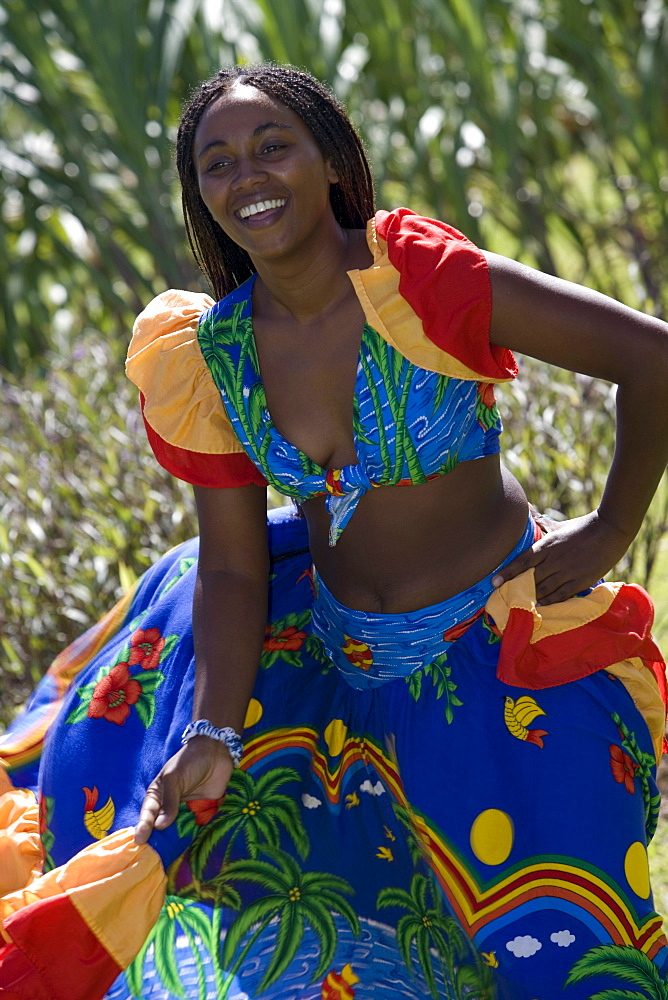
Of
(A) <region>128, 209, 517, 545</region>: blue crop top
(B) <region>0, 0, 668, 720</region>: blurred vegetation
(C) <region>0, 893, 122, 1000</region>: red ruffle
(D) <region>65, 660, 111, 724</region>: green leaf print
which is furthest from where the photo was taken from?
(B) <region>0, 0, 668, 720</region>: blurred vegetation

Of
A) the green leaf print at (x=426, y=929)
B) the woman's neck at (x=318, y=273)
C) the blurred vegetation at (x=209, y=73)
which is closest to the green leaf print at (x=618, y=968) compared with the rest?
the green leaf print at (x=426, y=929)

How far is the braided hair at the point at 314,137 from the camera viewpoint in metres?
2.01

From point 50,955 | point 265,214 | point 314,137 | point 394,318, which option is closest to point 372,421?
point 394,318

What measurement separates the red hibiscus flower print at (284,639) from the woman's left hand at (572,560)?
413 millimetres

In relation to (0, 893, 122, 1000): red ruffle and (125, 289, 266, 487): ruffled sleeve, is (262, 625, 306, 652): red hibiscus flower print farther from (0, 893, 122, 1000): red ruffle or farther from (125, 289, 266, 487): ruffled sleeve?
(0, 893, 122, 1000): red ruffle

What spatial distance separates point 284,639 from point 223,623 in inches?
6.4

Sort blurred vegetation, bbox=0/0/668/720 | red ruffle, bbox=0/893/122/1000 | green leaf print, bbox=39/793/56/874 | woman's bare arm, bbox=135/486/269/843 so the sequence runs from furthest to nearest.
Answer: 1. blurred vegetation, bbox=0/0/668/720
2. green leaf print, bbox=39/793/56/874
3. woman's bare arm, bbox=135/486/269/843
4. red ruffle, bbox=0/893/122/1000

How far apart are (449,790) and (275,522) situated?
735 millimetres

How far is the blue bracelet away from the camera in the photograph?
2.00 m

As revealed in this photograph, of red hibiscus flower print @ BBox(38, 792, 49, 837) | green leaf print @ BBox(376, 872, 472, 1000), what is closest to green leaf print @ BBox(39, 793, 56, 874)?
red hibiscus flower print @ BBox(38, 792, 49, 837)

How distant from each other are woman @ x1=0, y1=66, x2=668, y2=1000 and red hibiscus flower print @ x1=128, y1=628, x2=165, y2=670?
1 centimetres

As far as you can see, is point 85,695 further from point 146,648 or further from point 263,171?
point 263,171

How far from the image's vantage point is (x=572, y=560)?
2.05 meters

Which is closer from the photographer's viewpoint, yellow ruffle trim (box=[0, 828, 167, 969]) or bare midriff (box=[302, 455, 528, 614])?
yellow ruffle trim (box=[0, 828, 167, 969])
